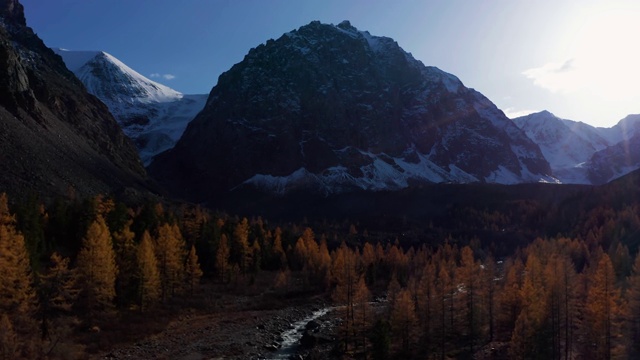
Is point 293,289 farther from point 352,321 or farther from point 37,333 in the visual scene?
point 37,333

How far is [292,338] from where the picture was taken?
232 ft

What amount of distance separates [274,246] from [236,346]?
71087 mm

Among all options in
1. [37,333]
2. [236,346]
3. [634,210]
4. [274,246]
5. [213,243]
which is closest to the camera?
[37,333]

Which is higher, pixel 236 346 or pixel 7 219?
pixel 7 219

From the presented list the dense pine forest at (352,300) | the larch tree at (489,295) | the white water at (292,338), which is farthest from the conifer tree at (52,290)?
the larch tree at (489,295)

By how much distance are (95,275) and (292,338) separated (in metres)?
26.4

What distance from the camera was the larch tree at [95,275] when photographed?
64.8m

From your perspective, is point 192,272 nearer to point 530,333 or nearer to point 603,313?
point 530,333

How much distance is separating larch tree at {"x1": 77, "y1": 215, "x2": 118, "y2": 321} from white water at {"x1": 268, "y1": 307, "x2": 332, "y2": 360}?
2248 centimetres

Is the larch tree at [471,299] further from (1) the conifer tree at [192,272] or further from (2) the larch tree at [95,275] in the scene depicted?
(1) the conifer tree at [192,272]

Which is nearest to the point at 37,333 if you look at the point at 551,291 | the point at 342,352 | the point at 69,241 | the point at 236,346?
the point at 236,346

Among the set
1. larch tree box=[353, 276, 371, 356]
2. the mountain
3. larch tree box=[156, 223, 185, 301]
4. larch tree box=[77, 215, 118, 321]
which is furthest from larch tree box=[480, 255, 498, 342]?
the mountain

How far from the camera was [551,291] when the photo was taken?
2355 inches

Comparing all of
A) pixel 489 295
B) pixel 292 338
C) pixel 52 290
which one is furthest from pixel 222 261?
pixel 489 295
